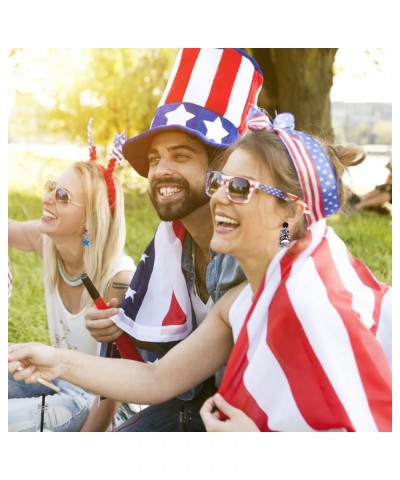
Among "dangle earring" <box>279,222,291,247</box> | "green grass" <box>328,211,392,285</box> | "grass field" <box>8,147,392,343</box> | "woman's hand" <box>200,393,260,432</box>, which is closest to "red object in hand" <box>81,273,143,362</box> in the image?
"grass field" <box>8,147,392,343</box>

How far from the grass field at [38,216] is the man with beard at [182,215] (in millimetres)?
97

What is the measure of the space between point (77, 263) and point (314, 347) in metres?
1.00

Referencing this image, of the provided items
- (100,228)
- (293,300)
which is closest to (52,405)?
(100,228)

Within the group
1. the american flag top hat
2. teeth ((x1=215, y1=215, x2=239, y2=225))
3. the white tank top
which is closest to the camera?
teeth ((x1=215, y1=215, x2=239, y2=225))

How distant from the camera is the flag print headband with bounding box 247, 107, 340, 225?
6.37ft

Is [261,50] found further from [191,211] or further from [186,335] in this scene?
[186,335]

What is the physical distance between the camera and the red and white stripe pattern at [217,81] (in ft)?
7.57

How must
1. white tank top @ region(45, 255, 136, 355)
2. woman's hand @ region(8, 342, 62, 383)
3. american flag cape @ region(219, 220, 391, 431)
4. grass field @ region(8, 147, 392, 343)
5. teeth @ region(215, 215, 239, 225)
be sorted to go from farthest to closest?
1. white tank top @ region(45, 255, 136, 355)
2. grass field @ region(8, 147, 392, 343)
3. woman's hand @ region(8, 342, 62, 383)
4. teeth @ region(215, 215, 239, 225)
5. american flag cape @ region(219, 220, 391, 431)

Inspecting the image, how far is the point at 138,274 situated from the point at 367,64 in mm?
1097

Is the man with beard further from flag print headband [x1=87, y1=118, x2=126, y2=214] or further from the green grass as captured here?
the green grass

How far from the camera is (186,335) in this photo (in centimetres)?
237

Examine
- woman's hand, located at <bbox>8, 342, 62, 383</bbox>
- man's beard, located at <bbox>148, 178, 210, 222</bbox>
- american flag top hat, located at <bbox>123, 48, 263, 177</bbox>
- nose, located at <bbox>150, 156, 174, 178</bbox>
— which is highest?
american flag top hat, located at <bbox>123, 48, 263, 177</bbox>

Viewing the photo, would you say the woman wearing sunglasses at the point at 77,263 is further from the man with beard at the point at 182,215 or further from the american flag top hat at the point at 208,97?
the american flag top hat at the point at 208,97
